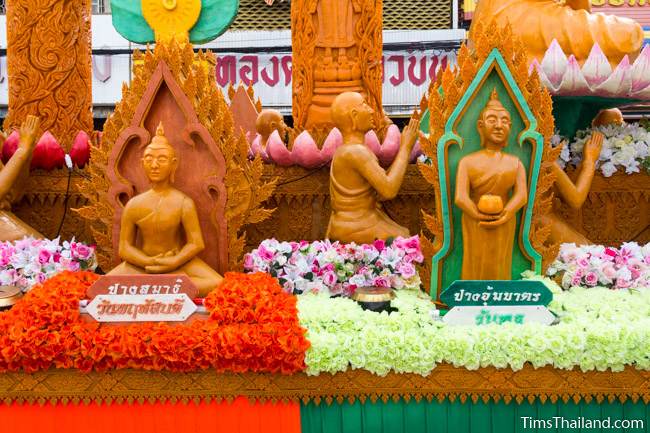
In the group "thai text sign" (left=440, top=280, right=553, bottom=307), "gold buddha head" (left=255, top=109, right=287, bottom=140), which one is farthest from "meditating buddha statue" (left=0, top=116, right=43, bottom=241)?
"thai text sign" (left=440, top=280, right=553, bottom=307)

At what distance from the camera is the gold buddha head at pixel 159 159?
3.25m

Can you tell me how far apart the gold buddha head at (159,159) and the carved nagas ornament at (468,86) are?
4.20ft

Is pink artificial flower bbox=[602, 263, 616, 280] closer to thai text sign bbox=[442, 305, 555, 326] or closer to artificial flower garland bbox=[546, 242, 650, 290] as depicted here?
artificial flower garland bbox=[546, 242, 650, 290]

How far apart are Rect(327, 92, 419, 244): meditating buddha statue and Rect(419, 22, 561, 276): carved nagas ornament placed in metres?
0.33

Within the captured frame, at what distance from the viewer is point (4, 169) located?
399cm

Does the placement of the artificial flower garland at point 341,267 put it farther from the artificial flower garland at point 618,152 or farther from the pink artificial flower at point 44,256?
the artificial flower garland at point 618,152

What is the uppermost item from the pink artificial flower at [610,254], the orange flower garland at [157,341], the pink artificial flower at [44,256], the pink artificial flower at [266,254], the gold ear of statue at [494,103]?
the gold ear of statue at [494,103]

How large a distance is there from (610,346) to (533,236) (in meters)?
0.80

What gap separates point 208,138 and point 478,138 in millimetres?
1414

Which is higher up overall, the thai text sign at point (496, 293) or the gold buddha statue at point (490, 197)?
the gold buddha statue at point (490, 197)

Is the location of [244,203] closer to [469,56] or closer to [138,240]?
[138,240]

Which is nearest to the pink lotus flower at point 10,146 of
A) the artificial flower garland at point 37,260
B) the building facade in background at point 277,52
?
the artificial flower garland at point 37,260

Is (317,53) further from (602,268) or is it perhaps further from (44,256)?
(602,268)

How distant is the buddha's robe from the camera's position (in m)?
3.40
